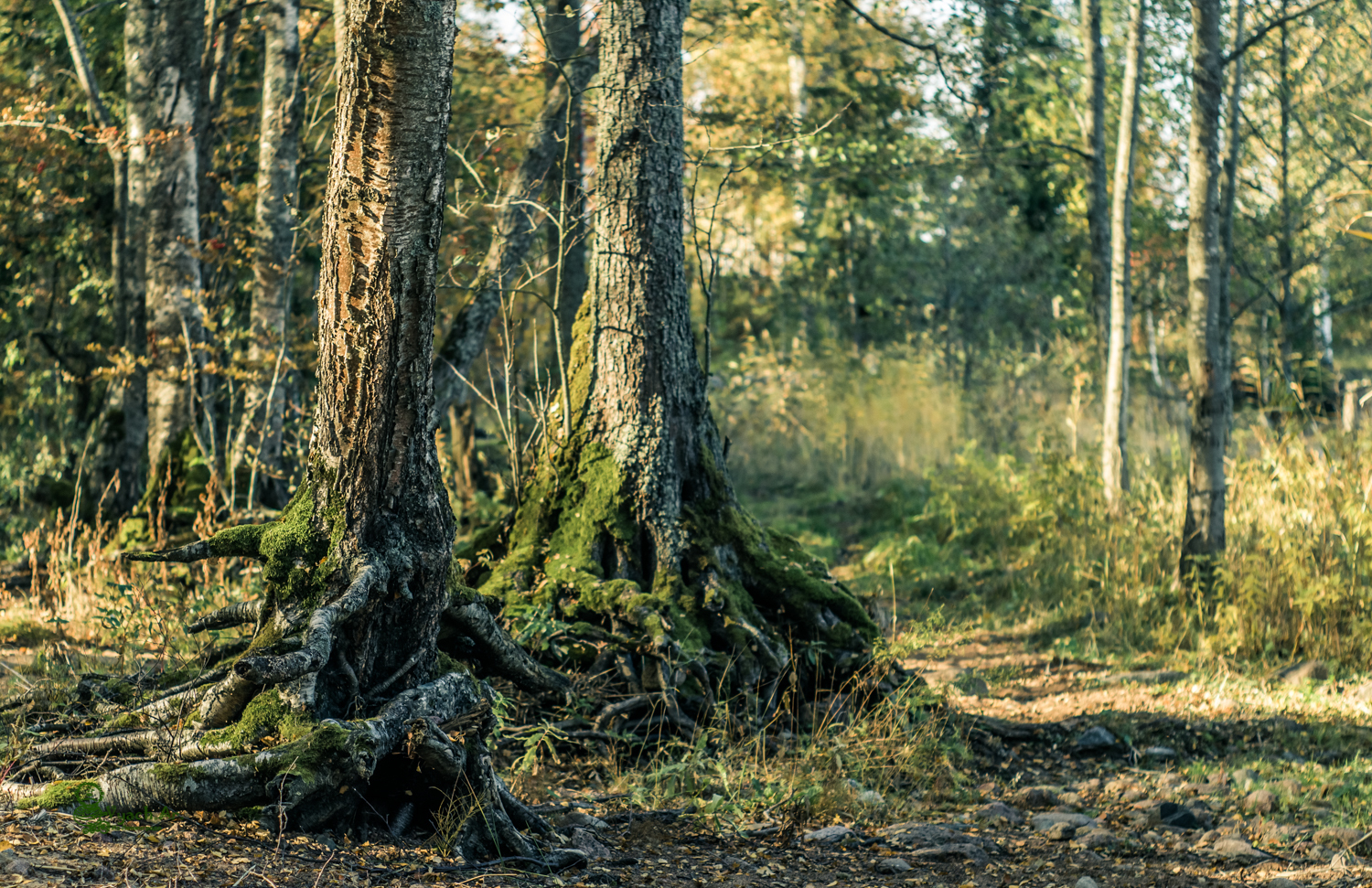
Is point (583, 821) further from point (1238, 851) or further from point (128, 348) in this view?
point (128, 348)

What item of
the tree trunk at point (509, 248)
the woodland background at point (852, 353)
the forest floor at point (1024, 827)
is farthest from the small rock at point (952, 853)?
the tree trunk at point (509, 248)

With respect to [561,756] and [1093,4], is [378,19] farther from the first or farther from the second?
[1093,4]

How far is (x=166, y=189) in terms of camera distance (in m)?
8.49

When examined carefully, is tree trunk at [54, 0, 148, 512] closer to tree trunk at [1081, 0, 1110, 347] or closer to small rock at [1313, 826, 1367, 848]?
small rock at [1313, 826, 1367, 848]

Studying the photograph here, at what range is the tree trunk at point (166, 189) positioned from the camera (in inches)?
328

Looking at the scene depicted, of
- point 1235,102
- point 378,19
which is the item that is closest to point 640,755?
point 378,19

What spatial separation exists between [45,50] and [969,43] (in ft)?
32.5

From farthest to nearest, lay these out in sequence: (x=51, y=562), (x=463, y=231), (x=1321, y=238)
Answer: (x=1321, y=238)
(x=463, y=231)
(x=51, y=562)

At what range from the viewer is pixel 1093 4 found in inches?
418

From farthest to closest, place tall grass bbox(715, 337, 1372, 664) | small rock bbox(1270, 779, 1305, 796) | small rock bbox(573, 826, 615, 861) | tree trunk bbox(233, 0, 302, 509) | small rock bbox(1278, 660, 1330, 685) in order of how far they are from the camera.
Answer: tree trunk bbox(233, 0, 302, 509) → tall grass bbox(715, 337, 1372, 664) → small rock bbox(1278, 660, 1330, 685) → small rock bbox(1270, 779, 1305, 796) → small rock bbox(573, 826, 615, 861)

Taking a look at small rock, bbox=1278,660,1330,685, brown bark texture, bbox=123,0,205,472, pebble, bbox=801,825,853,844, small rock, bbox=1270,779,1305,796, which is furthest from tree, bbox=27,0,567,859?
brown bark texture, bbox=123,0,205,472

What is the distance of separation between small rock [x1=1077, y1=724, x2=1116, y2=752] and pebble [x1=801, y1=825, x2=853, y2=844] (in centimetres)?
200

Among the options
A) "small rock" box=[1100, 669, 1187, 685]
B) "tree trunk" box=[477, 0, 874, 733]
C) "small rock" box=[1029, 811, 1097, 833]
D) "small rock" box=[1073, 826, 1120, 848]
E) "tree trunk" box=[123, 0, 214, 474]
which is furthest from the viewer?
"tree trunk" box=[123, 0, 214, 474]

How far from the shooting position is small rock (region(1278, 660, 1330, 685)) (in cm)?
635
